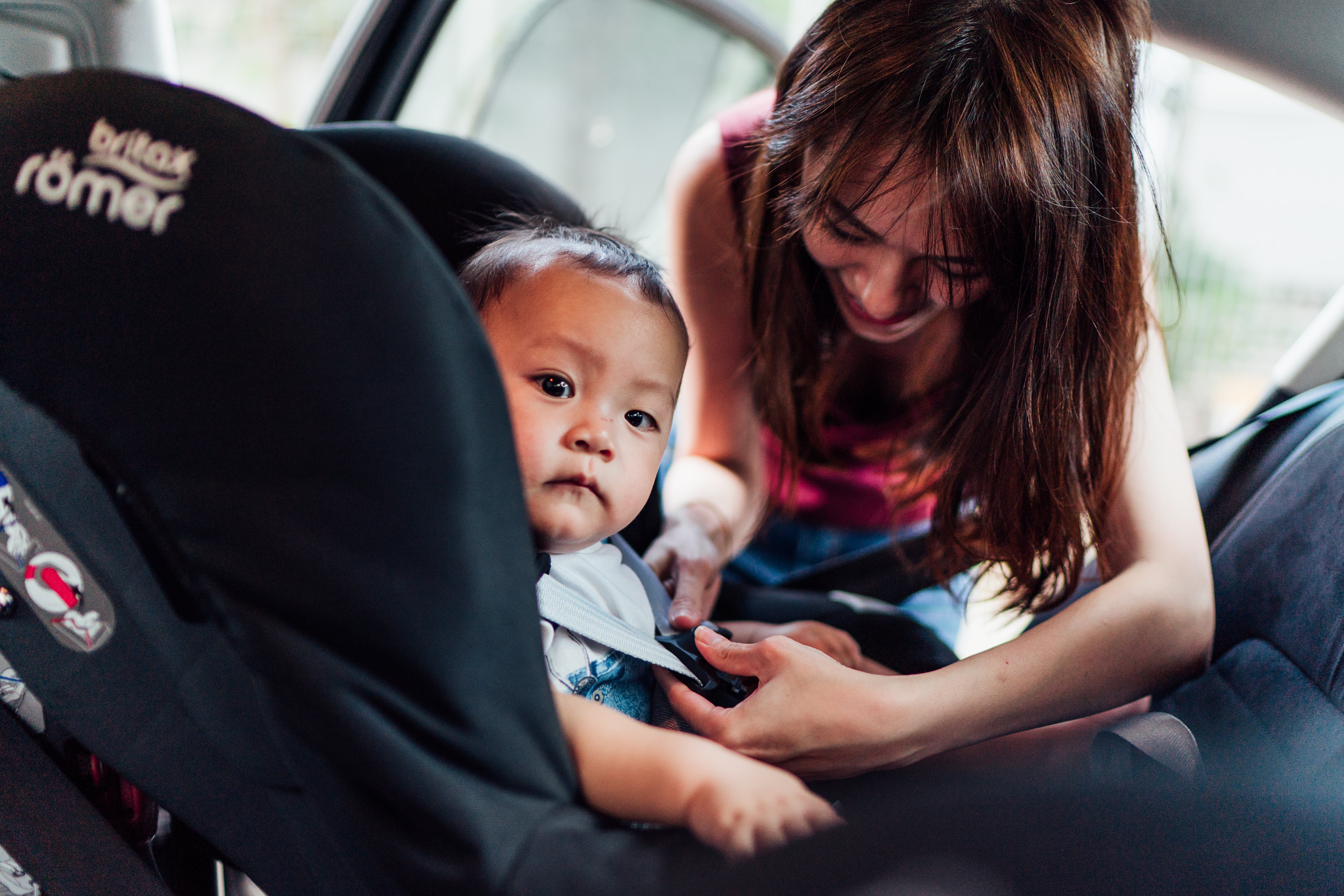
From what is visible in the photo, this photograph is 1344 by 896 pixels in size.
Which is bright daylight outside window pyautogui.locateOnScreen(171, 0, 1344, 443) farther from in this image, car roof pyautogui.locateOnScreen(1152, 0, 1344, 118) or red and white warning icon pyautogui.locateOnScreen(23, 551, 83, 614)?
red and white warning icon pyautogui.locateOnScreen(23, 551, 83, 614)

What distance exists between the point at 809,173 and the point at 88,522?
63 cm

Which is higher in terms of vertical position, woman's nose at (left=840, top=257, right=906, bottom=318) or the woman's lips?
woman's nose at (left=840, top=257, right=906, bottom=318)

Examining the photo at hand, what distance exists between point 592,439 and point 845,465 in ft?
2.23

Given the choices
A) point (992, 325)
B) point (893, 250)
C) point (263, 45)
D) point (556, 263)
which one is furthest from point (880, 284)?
point (263, 45)

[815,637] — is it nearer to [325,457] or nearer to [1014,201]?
[1014,201]

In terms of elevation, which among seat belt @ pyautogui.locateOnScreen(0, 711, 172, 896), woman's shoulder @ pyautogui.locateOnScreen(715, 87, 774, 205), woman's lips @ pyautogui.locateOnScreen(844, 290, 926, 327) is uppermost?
woman's shoulder @ pyautogui.locateOnScreen(715, 87, 774, 205)

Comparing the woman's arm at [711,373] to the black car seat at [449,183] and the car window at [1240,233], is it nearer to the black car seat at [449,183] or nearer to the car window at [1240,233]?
the black car seat at [449,183]

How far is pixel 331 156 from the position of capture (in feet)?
1.58

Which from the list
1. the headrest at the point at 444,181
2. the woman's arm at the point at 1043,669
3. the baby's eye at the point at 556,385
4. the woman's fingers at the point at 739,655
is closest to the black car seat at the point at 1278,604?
the woman's arm at the point at 1043,669

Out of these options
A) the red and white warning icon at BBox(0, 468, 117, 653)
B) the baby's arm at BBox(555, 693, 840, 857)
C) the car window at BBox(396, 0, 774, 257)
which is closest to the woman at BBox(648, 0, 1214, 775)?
the baby's arm at BBox(555, 693, 840, 857)

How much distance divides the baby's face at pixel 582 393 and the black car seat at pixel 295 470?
213 millimetres

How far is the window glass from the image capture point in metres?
3.18

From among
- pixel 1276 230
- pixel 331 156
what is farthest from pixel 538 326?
pixel 1276 230

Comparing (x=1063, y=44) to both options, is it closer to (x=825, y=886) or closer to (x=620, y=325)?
(x=620, y=325)
